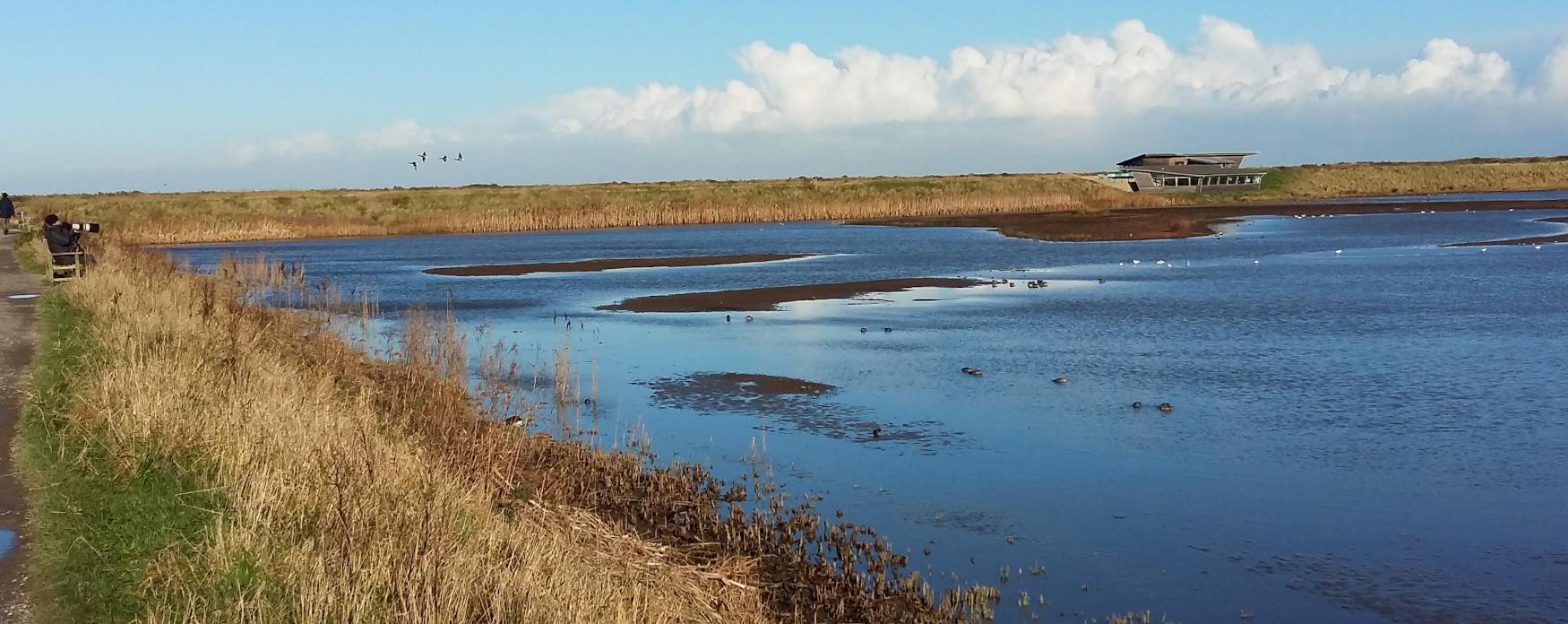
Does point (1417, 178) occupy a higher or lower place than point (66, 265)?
higher

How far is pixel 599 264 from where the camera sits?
4638 centimetres

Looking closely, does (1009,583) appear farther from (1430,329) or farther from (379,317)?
(379,317)

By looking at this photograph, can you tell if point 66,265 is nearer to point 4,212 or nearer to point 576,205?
point 4,212

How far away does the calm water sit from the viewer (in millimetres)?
10023

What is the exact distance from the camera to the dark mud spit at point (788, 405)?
15.2 m

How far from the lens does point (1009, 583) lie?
32.2ft

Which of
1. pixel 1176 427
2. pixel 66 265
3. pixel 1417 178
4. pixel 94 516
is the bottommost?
pixel 1176 427

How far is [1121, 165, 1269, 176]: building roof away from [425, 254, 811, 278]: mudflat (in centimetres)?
5505

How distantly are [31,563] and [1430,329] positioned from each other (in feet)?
73.2

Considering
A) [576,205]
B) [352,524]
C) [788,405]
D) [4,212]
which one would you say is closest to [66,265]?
[788,405]

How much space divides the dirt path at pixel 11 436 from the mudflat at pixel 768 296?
42.1 feet

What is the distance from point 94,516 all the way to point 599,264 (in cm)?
3812

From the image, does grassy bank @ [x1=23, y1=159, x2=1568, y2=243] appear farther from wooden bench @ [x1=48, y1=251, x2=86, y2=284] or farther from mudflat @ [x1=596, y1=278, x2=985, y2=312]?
wooden bench @ [x1=48, y1=251, x2=86, y2=284]

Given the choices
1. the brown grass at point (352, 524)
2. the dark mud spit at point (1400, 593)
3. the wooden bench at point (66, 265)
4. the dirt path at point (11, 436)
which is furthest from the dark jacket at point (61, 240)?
the dark mud spit at point (1400, 593)
